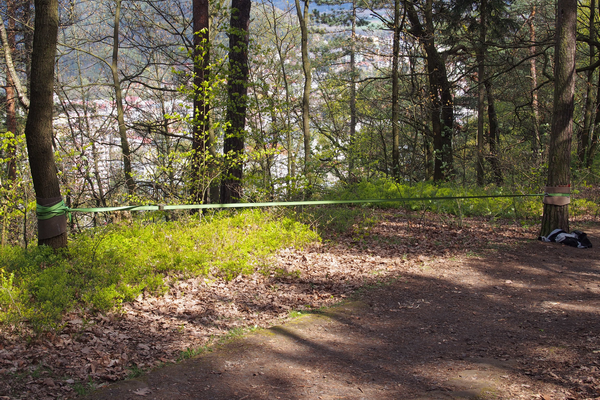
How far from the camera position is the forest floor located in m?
3.31

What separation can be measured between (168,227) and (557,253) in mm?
6844

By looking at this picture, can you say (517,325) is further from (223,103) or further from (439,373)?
(223,103)

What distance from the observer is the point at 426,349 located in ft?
13.8

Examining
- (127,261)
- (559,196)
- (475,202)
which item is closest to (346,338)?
(127,261)

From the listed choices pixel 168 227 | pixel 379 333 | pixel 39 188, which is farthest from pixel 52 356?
pixel 168 227

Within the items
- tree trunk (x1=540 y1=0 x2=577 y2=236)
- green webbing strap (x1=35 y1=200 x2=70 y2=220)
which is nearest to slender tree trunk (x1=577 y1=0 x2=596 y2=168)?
tree trunk (x1=540 y1=0 x2=577 y2=236)

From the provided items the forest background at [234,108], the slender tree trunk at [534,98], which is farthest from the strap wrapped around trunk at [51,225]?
the slender tree trunk at [534,98]

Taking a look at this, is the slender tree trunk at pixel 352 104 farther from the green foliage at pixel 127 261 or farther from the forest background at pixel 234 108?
the green foliage at pixel 127 261

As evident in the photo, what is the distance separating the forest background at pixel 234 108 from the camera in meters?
8.93

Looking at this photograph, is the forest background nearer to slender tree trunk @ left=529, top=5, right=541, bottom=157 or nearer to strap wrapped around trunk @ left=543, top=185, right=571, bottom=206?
slender tree trunk @ left=529, top=5, right=541, bottom=157

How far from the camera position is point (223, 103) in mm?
10016

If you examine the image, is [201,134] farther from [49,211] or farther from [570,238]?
[570,238]

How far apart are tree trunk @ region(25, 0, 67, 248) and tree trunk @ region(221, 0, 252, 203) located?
168 inches

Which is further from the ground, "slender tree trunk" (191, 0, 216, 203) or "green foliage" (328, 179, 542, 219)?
A: "slender tree trunk" (191, 0, 216, 203)
